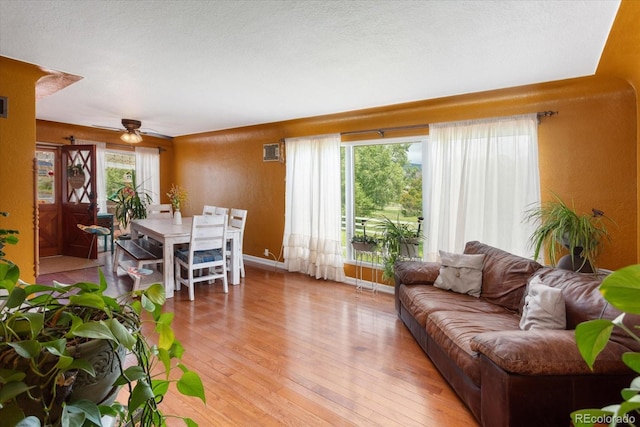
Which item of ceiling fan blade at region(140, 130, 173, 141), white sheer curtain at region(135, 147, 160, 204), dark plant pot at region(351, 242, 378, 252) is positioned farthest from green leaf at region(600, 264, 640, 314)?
white sheer curtain at region(135, 147, 160, 204)

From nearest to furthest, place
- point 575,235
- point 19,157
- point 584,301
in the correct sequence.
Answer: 1. point 584,301
2. point 575,235
3. point 19,157

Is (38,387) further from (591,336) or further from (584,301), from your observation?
(584,301)

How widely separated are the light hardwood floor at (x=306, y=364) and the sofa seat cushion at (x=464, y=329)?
30 cm

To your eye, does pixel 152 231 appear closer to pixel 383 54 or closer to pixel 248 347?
pixel 248 347

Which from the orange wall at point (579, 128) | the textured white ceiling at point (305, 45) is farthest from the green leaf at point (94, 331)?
the orange wall at point (579, 128)

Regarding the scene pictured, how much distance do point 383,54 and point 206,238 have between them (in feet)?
9.61

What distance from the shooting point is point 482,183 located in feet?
11.8

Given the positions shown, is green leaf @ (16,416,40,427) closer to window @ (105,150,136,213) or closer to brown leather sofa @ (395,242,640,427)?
brown leather sofa @ (395,242,640,427)

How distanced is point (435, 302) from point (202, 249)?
2.82m

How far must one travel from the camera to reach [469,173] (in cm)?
365

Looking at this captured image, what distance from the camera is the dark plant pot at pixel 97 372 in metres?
0.53

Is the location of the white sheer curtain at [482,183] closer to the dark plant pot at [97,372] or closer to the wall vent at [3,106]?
the dark plant pot at [97,372]

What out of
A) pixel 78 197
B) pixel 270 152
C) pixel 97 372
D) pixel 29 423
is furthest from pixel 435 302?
pixel 78 197

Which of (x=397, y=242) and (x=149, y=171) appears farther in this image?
(x=149, y=171)
